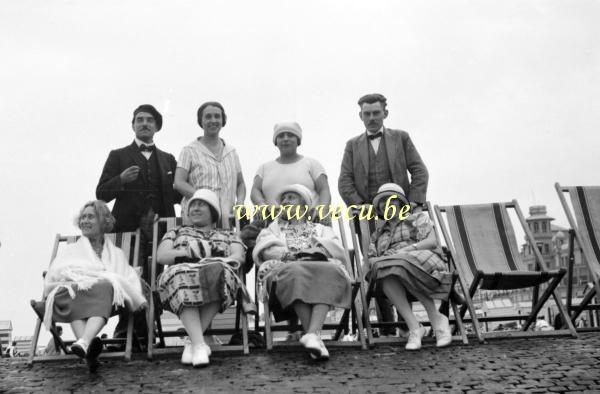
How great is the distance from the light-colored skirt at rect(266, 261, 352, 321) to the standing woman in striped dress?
1.29 metres

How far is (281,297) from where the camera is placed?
5004 mm

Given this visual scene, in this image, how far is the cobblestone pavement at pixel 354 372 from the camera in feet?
13.0

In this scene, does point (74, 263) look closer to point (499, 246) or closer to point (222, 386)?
point (222, 386)

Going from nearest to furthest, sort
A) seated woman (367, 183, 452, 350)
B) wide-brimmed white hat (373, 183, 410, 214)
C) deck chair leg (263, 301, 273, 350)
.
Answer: deck chair leg (263, 301, 273, 350) < seated woman (367, 183, 452, 350) < wide-brimmed white hat (373, 183, 410, 214)

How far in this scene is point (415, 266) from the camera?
17.4 feet

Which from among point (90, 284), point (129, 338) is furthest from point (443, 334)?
point (90, 284)

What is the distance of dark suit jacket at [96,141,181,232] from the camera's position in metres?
6.32

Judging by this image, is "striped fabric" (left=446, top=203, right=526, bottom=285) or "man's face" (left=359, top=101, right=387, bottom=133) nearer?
"striped fabric" (left=446, top=203, right=526, bottom=285)

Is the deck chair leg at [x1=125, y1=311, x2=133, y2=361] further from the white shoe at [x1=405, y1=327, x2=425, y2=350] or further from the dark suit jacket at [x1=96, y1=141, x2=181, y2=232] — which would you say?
the white shoe at [x1=405, y1=327, x2=425, y2=350]

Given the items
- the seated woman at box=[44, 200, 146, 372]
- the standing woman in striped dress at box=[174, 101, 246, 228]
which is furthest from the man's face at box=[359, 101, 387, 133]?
the seated woman at box=[44, 200, 146, 372]

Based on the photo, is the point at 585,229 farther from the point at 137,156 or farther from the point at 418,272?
the point at 137,156

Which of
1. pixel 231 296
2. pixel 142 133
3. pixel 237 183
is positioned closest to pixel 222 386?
pixel 231 296

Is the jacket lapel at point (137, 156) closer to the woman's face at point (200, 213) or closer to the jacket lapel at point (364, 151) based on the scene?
the woman's face at point (200, 213)

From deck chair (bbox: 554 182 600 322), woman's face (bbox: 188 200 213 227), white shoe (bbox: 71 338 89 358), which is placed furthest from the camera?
deck chair (bbox: 554 182 600 322)
